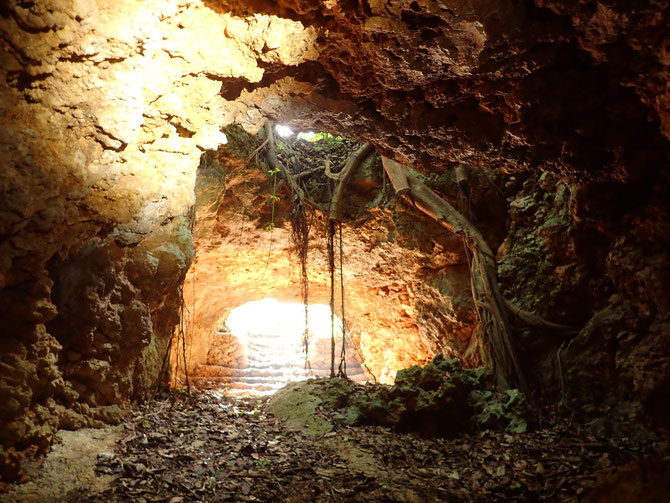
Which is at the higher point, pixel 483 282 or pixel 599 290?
pixel 483 282

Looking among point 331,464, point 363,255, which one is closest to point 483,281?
point 363,255

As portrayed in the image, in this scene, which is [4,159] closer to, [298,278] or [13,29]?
[13,29]

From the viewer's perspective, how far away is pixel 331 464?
333 centimetres

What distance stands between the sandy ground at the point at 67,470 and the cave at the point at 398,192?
0.02 meters

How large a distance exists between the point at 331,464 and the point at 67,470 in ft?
6.25

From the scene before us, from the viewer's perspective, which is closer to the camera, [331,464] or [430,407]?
[331,464]

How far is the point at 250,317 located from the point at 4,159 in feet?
43.6

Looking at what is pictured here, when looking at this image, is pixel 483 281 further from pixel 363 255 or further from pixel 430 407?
pixel 363 255

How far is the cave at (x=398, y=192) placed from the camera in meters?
2.09

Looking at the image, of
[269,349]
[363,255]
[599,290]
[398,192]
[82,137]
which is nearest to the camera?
[82,137]

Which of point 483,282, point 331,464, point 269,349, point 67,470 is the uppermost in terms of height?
point 483,282

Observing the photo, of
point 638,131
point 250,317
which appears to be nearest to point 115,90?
point 638,131

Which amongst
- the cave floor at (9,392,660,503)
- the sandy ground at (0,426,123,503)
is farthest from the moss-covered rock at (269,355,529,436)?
the sandy ground at (0,426,123,503)

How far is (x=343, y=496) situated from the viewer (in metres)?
2.80
